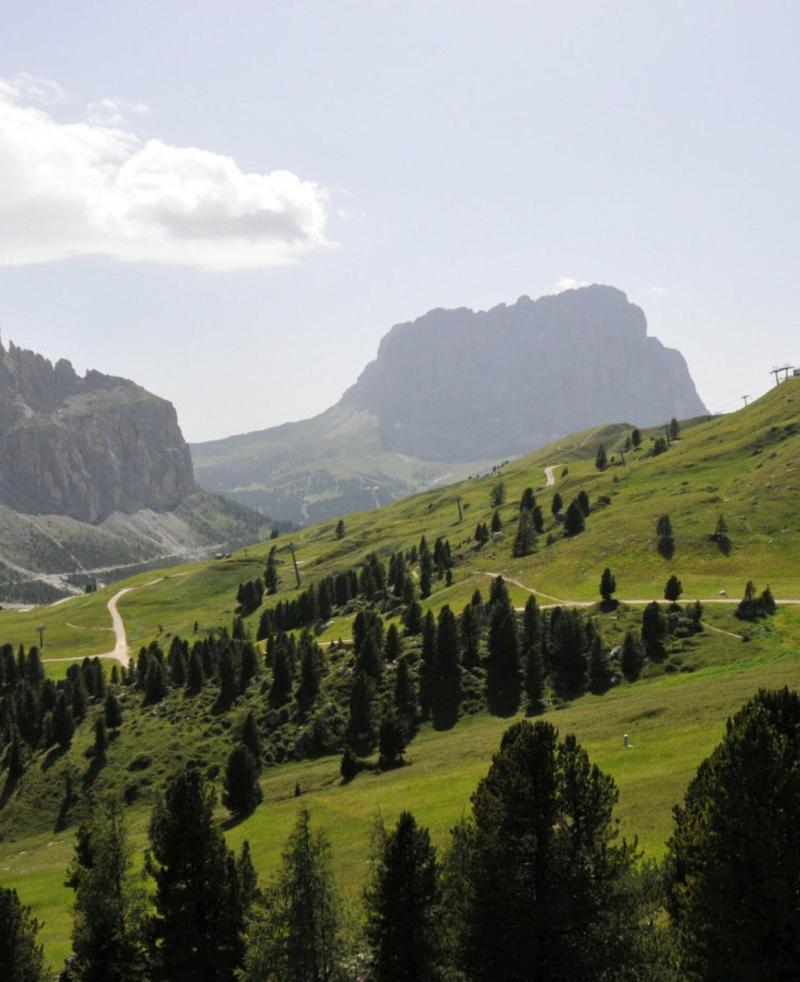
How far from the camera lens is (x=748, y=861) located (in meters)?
24.0

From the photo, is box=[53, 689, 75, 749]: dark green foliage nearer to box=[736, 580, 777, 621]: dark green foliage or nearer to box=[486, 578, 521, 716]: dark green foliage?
box=[486, 578, 521, 716]: dark green foliage

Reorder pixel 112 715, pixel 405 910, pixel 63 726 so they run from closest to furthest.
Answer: pixel 405 910, pixel 63 726, pixel 112 715

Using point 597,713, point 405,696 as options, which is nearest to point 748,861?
point 597,713

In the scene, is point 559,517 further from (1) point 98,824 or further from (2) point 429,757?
(1) point 98,824

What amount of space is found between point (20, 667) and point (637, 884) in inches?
6398

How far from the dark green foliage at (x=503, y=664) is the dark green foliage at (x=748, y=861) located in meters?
69.8

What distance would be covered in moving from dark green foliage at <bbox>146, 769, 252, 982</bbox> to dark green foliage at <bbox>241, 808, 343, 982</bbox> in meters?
2.19

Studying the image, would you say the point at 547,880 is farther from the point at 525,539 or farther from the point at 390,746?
the point at 525,539

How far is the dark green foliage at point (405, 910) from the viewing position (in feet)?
97.1

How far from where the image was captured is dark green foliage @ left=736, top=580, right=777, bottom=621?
95312 mm

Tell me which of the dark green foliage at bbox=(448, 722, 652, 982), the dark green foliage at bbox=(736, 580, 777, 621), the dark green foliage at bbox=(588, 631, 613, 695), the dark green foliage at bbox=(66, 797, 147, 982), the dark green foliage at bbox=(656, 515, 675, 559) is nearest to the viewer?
the dark green foliage at bbox=(448, 722, 652, 982)

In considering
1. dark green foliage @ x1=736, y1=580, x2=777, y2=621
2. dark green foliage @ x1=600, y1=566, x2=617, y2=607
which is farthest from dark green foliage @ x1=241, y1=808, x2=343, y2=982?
dark green foliage @ x1=600, y1=566, x2=617, y2=607

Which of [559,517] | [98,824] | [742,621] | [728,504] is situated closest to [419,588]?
[559,517]

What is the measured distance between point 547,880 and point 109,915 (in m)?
22.5
